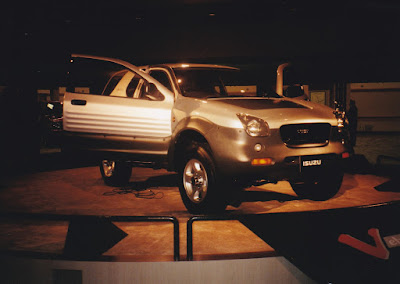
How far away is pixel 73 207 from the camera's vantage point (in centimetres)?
657

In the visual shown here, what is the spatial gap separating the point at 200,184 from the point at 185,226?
617 millimetres

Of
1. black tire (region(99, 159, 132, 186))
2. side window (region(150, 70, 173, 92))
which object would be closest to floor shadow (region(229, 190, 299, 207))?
side window (region(150, 70, 173, 92))

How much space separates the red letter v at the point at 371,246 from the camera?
341 centimetres

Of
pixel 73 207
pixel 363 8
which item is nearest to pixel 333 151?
pixel 73 207

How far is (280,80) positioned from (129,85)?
2394 millimetres

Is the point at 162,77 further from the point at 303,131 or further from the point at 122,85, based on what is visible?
the point at 303,131

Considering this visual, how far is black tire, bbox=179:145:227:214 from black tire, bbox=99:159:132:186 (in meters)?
2.46

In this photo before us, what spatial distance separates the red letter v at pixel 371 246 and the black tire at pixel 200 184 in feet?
6.93

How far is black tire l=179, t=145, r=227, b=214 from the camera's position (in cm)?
552

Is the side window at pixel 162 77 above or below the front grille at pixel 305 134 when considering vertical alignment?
above

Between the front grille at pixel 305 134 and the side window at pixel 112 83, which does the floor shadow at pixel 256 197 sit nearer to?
the front grille at pixel 305 134

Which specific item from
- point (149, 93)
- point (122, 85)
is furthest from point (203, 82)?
point (122, 85)

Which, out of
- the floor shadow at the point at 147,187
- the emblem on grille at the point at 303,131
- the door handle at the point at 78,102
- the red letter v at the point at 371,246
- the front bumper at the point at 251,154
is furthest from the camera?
the floor shadow at the point at 147,187

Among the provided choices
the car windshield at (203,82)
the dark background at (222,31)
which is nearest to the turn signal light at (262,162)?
the car windshield at (203,82)
